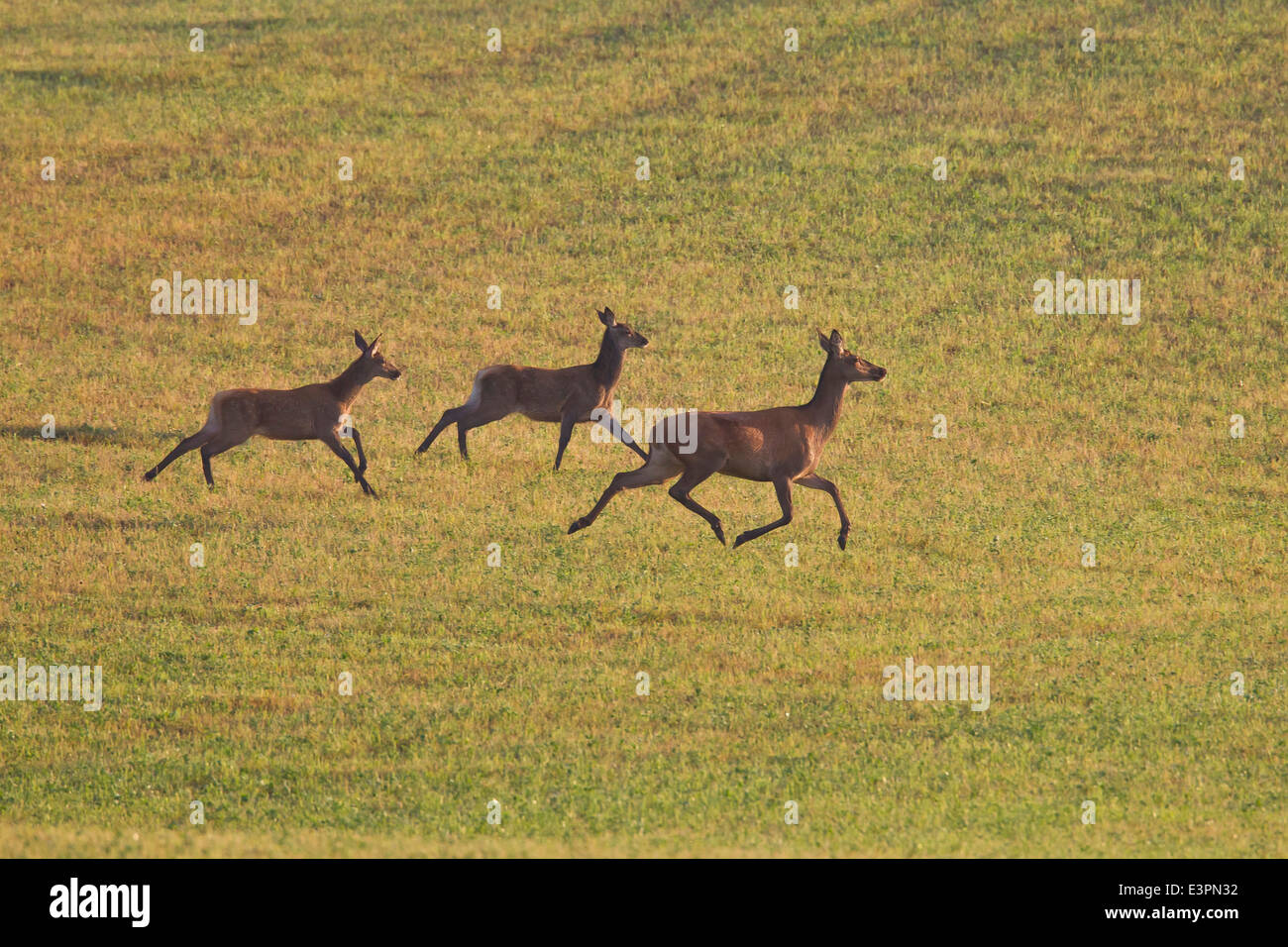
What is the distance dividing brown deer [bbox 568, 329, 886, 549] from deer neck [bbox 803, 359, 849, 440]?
2 centimetres

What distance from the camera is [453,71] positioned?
42062 mm

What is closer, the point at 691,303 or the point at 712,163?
the point at 691,303

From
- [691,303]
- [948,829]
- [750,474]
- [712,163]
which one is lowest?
[948,829]

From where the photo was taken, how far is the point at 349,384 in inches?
733

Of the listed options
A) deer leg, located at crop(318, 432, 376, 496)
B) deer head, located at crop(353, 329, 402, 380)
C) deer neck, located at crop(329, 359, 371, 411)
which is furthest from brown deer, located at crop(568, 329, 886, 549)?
deer head, located at crop(353, 329, 402, 380)

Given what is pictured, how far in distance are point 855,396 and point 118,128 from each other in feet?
66.3

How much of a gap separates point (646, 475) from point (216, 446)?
498cm

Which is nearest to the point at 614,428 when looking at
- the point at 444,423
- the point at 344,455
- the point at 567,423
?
the point at 567,423

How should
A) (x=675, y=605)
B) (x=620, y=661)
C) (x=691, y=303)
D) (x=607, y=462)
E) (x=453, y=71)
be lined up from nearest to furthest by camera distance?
(x=620, y=661) → (x=675, y=605) → (x=607, y=462) → (x=691, y=303) → (x=453, y=71)

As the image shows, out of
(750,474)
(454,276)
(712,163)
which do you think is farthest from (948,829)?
(712,163)

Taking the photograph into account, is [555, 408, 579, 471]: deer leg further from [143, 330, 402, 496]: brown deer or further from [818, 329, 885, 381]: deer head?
[818, 329, 885, 381]: deer head

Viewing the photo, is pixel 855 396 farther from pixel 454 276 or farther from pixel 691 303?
pixel 454 276

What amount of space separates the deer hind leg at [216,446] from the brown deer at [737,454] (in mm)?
4086

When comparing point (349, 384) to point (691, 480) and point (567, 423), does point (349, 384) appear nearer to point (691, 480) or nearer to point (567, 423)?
point (567, 423)
